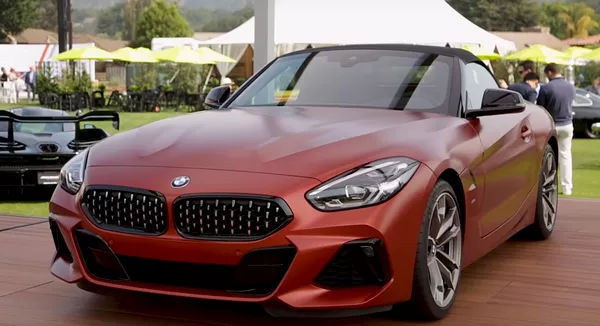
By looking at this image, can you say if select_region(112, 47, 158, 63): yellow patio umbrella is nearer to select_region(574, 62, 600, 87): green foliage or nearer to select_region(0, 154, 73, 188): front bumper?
select_region(574, 62, 600, 87): green foliage

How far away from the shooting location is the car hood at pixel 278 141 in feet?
13.5

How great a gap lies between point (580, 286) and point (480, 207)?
2.70 ft

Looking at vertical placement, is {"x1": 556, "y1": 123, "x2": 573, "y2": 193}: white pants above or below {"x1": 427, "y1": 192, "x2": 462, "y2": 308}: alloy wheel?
below

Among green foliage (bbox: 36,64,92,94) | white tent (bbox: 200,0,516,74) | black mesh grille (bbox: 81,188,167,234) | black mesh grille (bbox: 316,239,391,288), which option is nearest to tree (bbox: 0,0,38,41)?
green foliage (bbox: 36,64,92,94)

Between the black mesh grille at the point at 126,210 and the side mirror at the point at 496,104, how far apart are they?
6.23ft

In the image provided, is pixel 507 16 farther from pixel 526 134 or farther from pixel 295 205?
pixel 295 205

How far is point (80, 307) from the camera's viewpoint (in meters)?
4.75

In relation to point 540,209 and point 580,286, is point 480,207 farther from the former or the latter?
point 540,209

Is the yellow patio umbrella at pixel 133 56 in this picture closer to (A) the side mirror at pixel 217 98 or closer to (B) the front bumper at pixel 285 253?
(A) the side mirror at pixel 217 98

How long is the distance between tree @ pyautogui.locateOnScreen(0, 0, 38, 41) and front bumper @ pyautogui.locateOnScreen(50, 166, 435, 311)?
11467 cm

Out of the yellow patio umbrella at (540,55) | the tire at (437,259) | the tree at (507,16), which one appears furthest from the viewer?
the tree at (507,16)

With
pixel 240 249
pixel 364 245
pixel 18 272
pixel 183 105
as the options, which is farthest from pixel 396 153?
pixel 183 105

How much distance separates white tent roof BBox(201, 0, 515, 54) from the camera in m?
31.0

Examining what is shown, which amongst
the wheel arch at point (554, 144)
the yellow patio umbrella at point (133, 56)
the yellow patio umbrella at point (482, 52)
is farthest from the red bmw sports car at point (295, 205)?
the yellow patio umbrella at point (133, 56)
